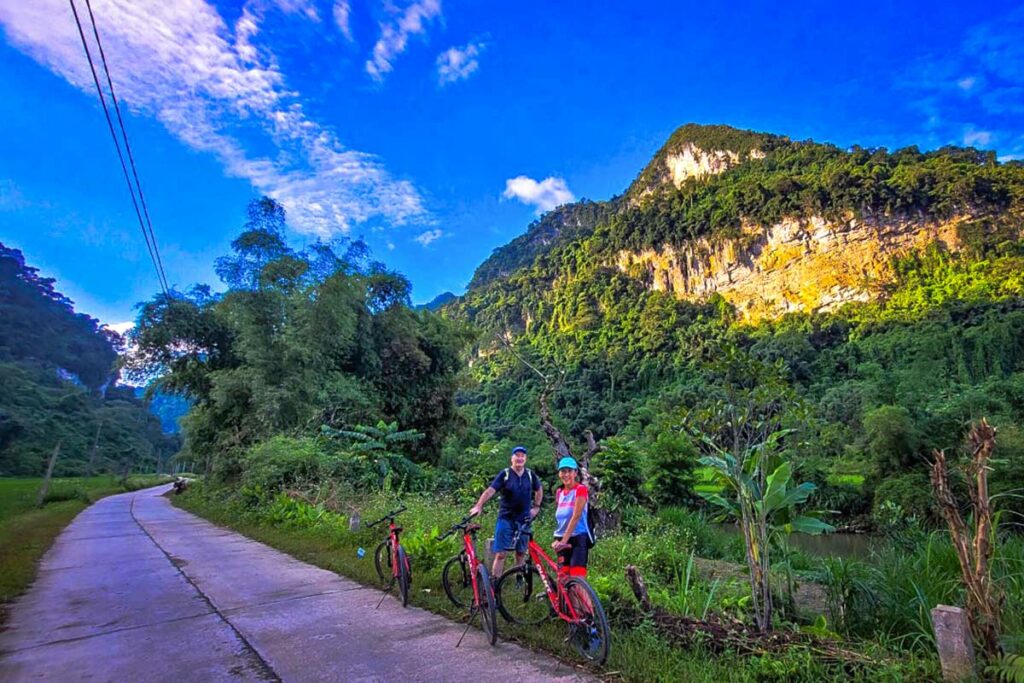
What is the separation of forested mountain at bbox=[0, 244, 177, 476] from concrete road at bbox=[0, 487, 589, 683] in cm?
2933

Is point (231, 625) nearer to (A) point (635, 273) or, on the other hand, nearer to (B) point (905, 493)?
(B) point (905, 493)

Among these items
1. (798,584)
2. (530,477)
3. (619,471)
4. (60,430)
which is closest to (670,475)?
(619,471)

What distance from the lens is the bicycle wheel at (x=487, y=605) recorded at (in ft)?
13.2

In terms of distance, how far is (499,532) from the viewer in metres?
4.90

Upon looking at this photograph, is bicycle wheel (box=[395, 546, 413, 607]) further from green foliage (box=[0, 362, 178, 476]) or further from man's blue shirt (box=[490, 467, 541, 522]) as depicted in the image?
green foliage (box=[0, 362, 178, 476])

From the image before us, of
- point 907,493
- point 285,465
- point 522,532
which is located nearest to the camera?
point 522,532

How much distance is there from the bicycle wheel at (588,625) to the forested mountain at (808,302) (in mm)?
10191

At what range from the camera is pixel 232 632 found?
4.65 m

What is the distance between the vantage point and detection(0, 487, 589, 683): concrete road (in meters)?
3.70

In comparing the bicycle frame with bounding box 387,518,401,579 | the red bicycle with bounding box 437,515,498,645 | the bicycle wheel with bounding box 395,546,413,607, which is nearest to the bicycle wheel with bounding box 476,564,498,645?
the red bicycle with bounding box 437,515,498,645

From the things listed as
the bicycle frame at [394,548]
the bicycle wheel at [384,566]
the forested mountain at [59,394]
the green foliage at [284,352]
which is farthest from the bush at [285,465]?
the forested mountain at [59,394]

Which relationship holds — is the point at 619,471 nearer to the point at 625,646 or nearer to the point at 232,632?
the point at 625,646

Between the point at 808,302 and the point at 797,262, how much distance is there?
7685 millimetres

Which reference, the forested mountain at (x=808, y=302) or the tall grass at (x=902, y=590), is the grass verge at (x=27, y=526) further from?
the forested mountain at (x=808, y=302)
